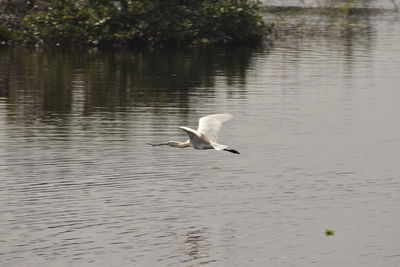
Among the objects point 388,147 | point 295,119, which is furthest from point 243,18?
point 388,147

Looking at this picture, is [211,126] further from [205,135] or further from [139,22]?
[139,22]

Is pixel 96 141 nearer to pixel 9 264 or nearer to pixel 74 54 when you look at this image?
pixel 9 264

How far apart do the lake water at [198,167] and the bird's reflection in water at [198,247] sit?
0.05 feet

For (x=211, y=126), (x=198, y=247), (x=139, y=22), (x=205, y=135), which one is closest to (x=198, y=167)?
(x=211, y=126)

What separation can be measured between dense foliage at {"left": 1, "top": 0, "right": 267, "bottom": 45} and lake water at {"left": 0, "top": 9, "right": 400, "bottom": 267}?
156 inches

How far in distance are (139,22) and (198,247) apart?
23600 millimetres

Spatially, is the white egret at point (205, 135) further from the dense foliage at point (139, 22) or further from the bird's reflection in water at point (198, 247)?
the dense foliage at point (139, 22)

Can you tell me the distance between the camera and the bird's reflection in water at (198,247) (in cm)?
1460

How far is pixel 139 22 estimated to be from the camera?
124ft

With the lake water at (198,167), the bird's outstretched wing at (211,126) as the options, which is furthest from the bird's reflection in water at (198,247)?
the bird's outstretched wing at (211,126)

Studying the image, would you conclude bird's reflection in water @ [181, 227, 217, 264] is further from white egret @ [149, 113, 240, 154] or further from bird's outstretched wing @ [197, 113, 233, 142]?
bird's outstretched wing @ [197, 113, 233, 142]

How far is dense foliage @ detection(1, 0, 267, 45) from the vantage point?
37438 mm

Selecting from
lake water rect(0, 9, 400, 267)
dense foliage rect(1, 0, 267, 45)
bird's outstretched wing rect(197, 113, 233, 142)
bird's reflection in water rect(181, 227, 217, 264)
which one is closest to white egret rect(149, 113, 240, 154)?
bird's outstretched wing rect(197, 113, 233, 142)

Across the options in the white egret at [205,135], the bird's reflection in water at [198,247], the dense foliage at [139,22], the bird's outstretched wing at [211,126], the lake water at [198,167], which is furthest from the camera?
the dense foliage at [139,22]
